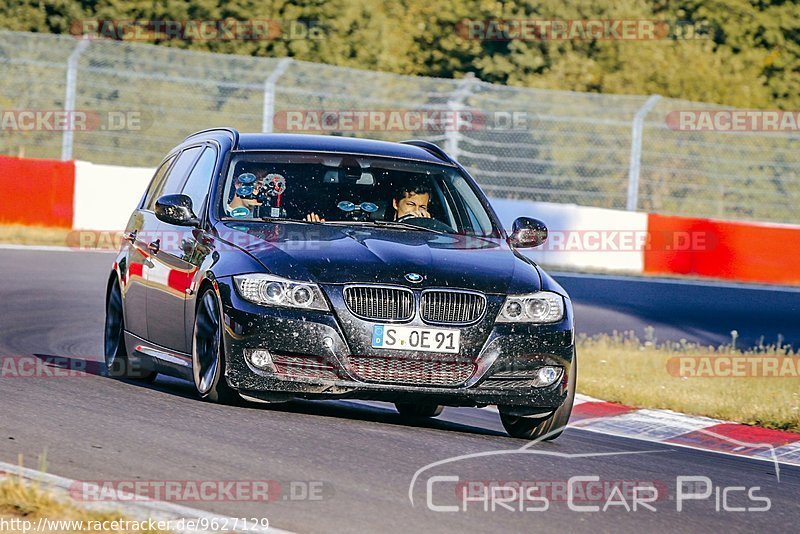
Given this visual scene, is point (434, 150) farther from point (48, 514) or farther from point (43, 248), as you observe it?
point (43, 248)

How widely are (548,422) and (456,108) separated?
1687 centimetres

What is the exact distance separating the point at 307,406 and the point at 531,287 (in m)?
1.63

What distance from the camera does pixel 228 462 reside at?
683 cm

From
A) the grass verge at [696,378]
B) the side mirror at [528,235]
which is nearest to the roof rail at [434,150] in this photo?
the side mirror at [528,235]

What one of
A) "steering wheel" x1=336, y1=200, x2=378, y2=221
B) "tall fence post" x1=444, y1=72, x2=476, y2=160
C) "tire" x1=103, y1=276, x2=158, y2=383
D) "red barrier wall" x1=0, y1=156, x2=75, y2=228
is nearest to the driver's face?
"steering wheel" x1=336, y1=200, x2=378, y2=221

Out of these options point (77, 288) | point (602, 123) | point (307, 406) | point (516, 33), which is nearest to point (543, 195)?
point (602, 123)

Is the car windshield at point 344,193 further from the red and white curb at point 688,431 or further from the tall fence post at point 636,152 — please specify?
the tall fence post at point 636,152

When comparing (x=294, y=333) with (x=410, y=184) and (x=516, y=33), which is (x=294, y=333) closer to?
(x=410, y=184)

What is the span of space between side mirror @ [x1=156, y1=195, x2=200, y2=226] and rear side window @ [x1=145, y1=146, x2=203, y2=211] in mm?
1059

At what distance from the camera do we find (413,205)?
30.5 feet

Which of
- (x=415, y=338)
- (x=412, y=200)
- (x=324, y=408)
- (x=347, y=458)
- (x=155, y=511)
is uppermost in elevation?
(x=412, y=200)

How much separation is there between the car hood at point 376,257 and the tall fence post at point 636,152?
15.6 meters

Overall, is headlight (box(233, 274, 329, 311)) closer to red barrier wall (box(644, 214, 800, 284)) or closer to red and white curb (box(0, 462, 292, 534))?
red and white curb (box(0, 462, 292, 534))

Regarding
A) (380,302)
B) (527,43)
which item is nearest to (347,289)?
(380,302)
